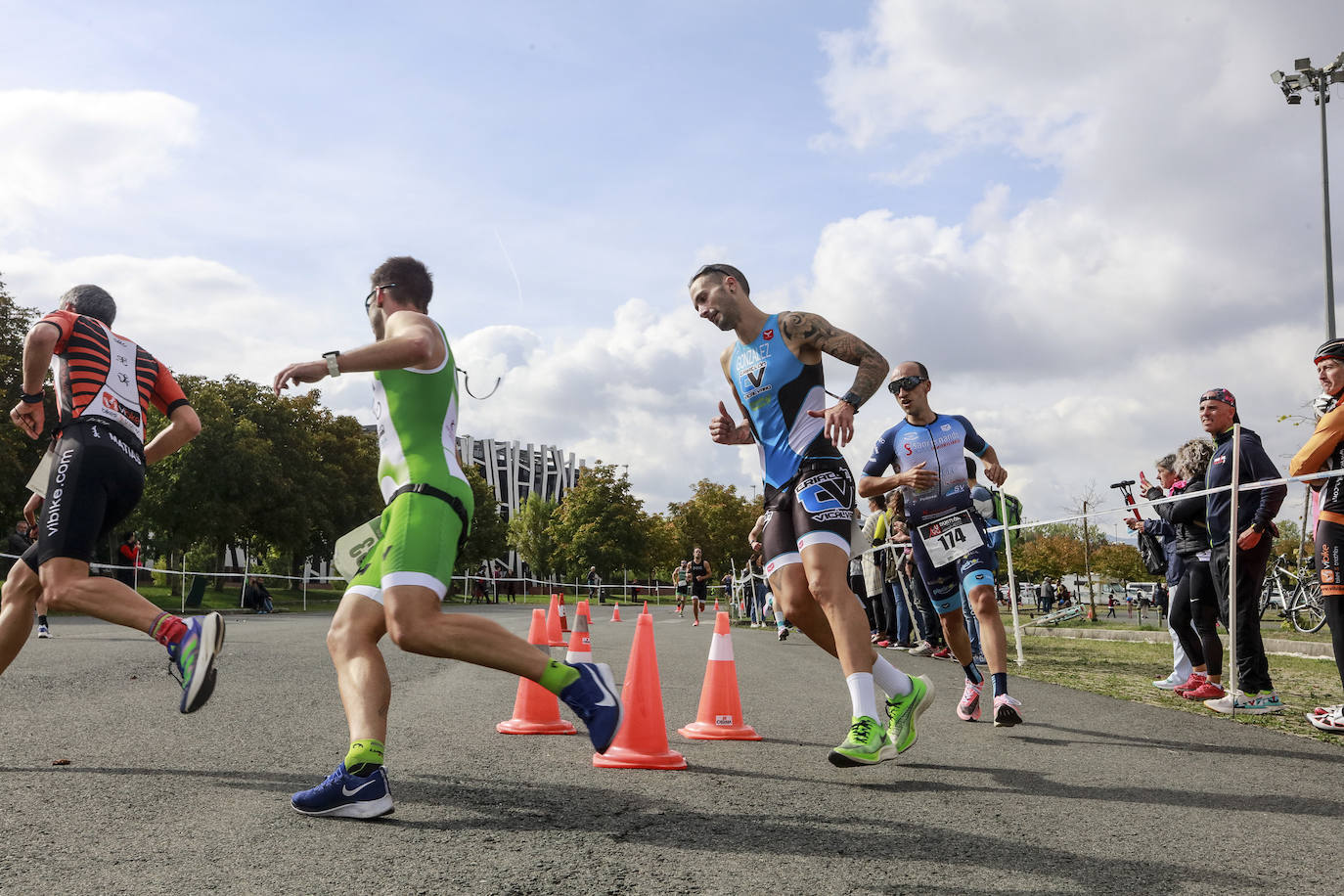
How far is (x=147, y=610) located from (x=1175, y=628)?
7147mm

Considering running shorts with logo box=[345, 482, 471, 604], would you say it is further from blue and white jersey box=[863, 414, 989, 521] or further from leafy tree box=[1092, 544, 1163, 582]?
leafy tree box=[1092, 544, 1163, 582]

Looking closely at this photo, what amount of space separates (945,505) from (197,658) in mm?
4202

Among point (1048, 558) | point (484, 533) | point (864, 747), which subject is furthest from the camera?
point (1048, 558)

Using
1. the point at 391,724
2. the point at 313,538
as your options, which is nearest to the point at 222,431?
the point at 313,538

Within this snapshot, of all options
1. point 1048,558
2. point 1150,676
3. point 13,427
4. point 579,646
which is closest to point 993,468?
point 579,646

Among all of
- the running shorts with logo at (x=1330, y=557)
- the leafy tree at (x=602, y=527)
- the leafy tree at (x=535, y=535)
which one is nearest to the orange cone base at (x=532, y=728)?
the running shorts with logo at (x=1330, y=557)

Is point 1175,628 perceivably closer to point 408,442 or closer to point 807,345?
point 807,345

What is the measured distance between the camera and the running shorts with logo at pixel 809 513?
464cm

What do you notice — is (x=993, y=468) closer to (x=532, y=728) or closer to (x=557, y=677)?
(x=532, y=728)

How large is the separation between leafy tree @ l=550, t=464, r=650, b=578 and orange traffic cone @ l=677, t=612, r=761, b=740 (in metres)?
65.6

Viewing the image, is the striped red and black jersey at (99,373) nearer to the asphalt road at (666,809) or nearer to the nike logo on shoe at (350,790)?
the asphalt road at (666,809)

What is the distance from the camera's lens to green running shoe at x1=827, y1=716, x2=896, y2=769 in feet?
14.0

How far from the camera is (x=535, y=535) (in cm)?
8331

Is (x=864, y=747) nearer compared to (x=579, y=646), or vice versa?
(x=864, y=747)
